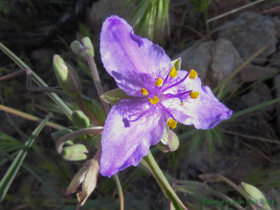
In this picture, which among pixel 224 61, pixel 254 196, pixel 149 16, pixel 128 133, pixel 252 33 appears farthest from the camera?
pixel 252 33

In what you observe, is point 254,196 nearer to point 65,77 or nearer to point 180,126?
point 180,126

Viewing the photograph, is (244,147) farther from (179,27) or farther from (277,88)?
(179,27)

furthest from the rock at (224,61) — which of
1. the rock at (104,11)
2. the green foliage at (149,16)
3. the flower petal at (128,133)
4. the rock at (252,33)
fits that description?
the flower petal at (128,133)

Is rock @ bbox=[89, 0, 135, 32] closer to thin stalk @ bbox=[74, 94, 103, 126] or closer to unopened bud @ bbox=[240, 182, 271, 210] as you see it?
thin stalk @ bbox=[74, 94, 103, 126]

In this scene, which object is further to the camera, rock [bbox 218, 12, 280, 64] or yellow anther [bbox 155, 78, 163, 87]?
rock [bbox 218, 12, 280, 64]

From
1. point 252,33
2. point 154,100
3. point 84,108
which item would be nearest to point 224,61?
point 252,33

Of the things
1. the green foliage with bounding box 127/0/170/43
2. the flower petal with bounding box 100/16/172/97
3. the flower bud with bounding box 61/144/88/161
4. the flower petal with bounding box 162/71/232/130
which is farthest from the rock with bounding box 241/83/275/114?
the flower bud with bounding box 61/144/88/161
